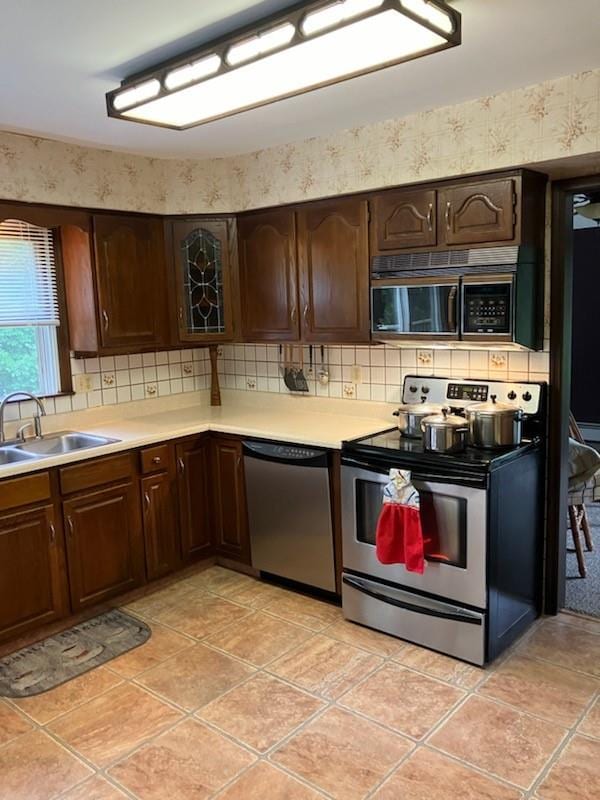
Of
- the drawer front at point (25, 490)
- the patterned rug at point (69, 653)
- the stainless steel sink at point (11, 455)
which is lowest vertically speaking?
the patterned rug at point (69, 653)

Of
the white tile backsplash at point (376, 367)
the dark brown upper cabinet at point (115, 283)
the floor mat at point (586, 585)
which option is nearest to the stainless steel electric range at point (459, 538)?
the white tile backsplash at point (376, 367)

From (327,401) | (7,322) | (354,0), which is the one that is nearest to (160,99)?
(354,0)

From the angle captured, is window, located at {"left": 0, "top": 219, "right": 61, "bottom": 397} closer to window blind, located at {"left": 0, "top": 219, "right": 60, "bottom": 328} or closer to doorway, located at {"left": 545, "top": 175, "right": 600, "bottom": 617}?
window blind, located at {"left": 0, "top": 219, "right": 60, "bottom": 328}

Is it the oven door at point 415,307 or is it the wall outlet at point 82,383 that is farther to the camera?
the wall outlet at point 82,383

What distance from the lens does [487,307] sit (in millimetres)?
2926

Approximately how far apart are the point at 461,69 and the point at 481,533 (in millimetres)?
1812

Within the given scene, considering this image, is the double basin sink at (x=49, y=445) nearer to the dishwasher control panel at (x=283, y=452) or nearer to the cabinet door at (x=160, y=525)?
the cabinet door at (x=160, y=525)

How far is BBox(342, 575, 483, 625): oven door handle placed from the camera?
284cm

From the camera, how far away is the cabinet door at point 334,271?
3.38m

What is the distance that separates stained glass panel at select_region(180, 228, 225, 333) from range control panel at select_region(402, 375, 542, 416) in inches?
48.3

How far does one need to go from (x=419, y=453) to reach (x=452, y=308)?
687 mm

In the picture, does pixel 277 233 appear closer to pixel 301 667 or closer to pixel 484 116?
pixel 484 116

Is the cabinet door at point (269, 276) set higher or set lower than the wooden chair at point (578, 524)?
higher

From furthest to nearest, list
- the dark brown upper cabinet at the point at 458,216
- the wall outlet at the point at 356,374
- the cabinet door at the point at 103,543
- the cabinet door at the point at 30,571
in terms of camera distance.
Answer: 1. the wall outlet at the point at 356,374
2. the cabinet door at the point at 103,543
3. the cabinet door at the point at 30,571
4. the dark brown upper cabinet at the point at 458,216
